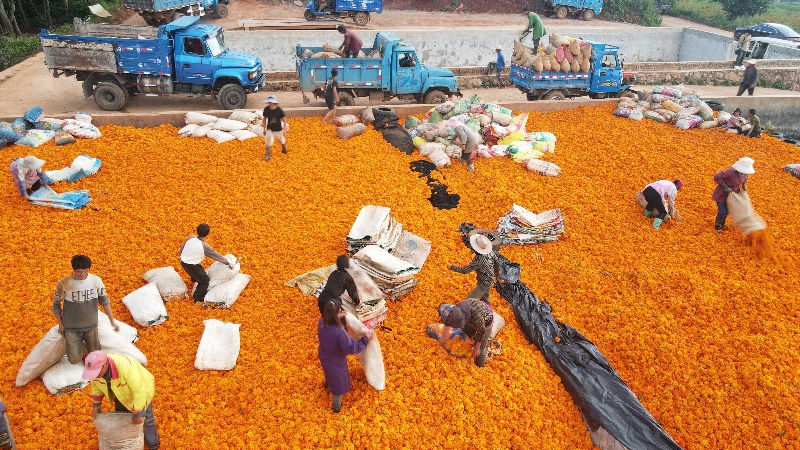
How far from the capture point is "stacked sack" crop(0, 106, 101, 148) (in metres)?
12.2

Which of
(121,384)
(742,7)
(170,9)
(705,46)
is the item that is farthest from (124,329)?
(742,7)

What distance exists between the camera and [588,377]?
22.0ft

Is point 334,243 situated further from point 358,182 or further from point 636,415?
point 636,415

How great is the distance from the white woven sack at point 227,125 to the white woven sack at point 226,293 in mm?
6845

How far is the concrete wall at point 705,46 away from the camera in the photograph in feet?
98.3

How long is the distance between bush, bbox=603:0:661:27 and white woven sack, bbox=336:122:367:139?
3069 cm

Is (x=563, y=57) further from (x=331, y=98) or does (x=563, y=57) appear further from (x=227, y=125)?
(x=227, y=125)

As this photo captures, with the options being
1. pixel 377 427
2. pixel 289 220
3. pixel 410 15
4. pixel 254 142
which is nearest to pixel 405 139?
pixel 254 142

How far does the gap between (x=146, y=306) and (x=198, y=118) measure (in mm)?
7950

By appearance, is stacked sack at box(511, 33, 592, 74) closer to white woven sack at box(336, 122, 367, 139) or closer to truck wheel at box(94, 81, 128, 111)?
white woven sack at box(336, 122, 367, 139)

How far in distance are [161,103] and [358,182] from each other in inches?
402

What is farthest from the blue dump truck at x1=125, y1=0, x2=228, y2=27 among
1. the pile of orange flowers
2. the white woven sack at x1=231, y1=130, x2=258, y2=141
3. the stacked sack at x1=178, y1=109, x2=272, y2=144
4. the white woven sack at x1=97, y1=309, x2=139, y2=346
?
the white woven sack at x1=97, y1=309, x2=139, y2=346

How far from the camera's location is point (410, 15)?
32875 mm

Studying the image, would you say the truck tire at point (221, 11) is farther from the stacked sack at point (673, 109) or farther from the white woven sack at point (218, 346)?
the white woven sack at point (218, 346)
